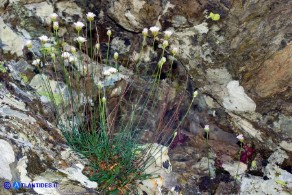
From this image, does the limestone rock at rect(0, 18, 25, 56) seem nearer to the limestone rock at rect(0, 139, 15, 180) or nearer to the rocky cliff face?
the rocky cliff face

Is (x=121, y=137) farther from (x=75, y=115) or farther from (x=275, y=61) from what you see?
(x=275, y=61)

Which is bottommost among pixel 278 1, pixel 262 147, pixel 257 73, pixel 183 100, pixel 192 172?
pixel 192 172

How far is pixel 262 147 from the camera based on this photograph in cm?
432

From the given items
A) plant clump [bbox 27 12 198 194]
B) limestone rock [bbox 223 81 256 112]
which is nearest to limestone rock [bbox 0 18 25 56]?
plant clump [bbox 27 12 198 194]

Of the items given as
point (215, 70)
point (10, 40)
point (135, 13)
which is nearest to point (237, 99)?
point (215, 70)

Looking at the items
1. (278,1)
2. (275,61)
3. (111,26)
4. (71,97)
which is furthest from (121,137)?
(278,1)

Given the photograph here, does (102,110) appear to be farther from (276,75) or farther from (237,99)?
(276,75)

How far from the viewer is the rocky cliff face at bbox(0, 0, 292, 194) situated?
3.93 meters

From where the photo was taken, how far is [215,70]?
4195mm

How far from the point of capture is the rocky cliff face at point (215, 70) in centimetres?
393

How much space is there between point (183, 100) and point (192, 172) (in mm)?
781

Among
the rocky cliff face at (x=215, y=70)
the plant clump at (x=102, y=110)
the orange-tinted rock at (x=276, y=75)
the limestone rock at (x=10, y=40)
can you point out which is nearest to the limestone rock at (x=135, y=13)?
the rocky cliff face at (x=215, y=70)

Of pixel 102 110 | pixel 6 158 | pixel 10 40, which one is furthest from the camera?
pixel 10 40

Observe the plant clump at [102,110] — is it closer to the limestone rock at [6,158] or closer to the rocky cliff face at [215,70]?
the rocky cliff face at [215,70]
